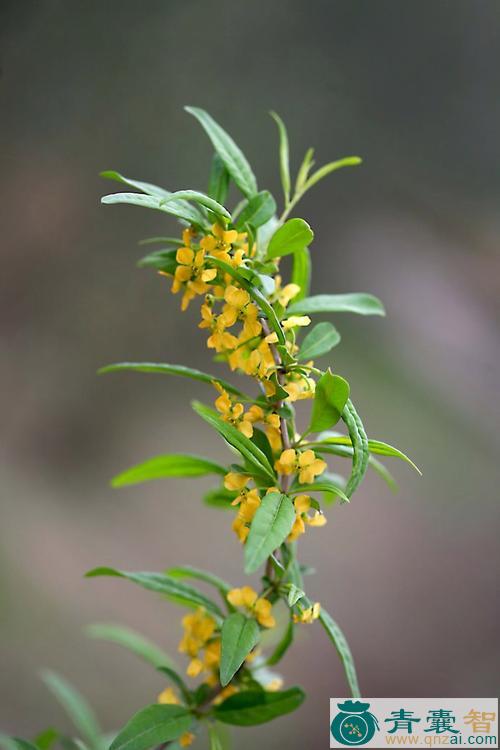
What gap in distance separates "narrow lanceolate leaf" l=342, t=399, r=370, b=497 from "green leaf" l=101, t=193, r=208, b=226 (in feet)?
0.56

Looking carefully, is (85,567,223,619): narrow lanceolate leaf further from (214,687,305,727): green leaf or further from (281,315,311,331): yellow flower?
(281,315,311,331): yellow flower

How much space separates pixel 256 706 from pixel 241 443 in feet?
0.71

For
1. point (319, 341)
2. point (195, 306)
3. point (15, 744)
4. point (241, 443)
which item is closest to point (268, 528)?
point (241, 443)

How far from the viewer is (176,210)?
0.48m

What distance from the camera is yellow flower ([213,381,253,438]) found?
0.50 metres

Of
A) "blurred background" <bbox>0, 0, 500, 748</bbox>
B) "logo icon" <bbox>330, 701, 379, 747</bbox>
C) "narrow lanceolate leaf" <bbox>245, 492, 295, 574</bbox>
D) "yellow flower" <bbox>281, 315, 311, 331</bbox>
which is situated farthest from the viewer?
"blurred background" <bbox>0, 0, 500, 748</bbox>

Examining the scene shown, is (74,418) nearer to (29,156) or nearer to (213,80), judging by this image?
(29,156)

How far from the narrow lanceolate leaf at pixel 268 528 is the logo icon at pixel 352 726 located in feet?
0.94

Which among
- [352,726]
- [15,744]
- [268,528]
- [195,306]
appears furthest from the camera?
[195,306]

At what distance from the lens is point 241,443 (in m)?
→ 0.48

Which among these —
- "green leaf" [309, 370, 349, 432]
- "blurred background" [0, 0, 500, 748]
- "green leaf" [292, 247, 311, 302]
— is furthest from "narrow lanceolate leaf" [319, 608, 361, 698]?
"blurred background" [0, 0, 500, 748]

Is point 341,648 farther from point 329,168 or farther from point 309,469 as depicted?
point 329,168

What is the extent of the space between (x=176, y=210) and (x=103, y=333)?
127 centimetres

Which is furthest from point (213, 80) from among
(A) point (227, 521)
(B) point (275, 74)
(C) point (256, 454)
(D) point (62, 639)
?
(C) point (256, 454)
